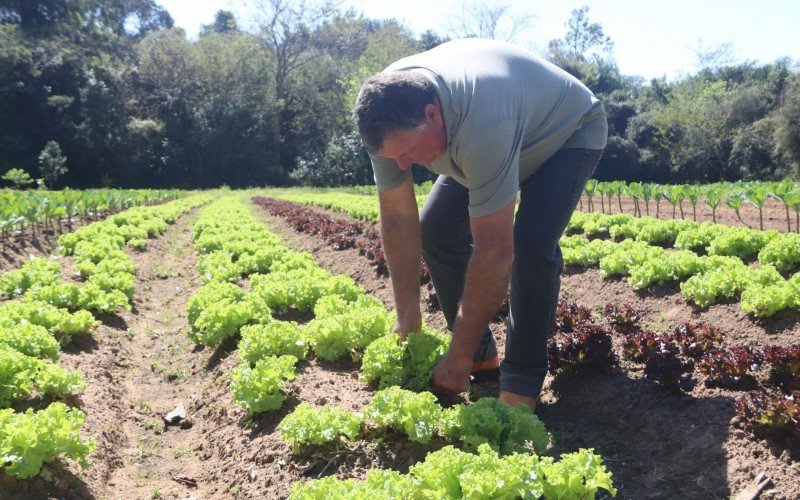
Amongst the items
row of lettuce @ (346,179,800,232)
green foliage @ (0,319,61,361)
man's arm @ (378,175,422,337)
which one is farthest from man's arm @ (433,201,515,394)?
Answer: row of lettuce @ (346,179,800,232)

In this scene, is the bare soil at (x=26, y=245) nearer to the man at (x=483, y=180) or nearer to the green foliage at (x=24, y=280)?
the green foliage at (x=24, y=280)

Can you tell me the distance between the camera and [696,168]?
46344 mm

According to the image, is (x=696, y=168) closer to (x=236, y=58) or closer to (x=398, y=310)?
(x=236, y=58)

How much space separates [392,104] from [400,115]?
0.07 m

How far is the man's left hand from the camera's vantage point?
376cm

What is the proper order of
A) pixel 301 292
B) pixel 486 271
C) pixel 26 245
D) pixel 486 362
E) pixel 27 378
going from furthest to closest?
pixel 26 245 → pixel 301 292 → pixel 486 362 → pixel 27 378 → pixel 486 271

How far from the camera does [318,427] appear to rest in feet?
12.1

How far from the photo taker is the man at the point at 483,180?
3324 millimetres

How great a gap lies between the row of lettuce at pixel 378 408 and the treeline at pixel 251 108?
3833cm

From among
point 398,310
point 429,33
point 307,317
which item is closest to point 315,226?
point 307,317

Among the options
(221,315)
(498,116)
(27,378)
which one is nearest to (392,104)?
(498,116)

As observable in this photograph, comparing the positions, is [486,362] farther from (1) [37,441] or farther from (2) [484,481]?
(1) [37,441]

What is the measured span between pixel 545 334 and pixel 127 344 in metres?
5.01

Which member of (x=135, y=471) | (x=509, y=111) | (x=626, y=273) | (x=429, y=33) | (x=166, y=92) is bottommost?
(x=135, y=471)
